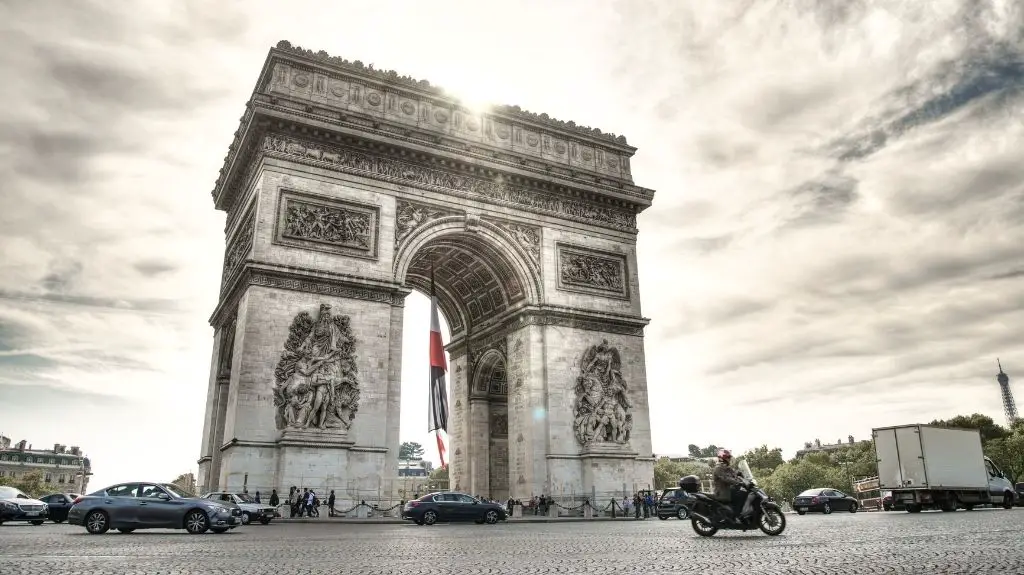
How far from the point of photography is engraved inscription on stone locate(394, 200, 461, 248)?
27.2 m

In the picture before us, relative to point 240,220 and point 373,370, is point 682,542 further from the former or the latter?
point 240,220

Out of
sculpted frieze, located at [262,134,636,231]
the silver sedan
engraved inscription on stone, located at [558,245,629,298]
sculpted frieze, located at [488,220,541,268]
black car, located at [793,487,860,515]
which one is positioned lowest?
black car, located at [793,487,860,515]

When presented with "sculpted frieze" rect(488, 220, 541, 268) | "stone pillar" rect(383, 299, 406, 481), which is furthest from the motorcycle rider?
"sculpted frieze" rect(488, 220, 541, 268)

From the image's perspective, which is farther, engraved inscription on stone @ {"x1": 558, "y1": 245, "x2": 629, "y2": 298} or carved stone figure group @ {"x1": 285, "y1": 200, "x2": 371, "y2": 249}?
engraved inscription on stone @ {"x1": 558, "y1": 245, "x2": 629, "y2": 298}

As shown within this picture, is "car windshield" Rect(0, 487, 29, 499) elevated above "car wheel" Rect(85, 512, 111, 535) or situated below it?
above

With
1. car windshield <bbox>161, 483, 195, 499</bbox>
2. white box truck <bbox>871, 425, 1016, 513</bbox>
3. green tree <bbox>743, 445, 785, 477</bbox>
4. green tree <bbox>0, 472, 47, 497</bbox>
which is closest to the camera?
car windshield <bbox>161, 483, 195, 499</bbox>

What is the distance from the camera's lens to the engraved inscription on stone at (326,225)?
82.6ft

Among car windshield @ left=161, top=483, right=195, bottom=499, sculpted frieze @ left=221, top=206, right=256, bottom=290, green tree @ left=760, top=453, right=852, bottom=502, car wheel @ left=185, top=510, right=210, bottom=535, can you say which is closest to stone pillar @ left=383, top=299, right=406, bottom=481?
sculpted frieze @ left=221, top=206, right=256, bottom=290

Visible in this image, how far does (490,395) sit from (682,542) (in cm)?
2378

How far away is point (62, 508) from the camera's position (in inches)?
901

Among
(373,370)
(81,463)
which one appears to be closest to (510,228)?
(373,370)

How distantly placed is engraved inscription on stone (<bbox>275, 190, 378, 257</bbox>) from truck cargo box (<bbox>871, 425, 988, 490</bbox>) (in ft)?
63.7

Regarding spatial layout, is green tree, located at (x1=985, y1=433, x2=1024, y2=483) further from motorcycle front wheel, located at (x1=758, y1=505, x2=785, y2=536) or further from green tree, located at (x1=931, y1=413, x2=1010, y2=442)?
motorcycle front wheel, located at (x1=758, y1=505, x2=785, y2=536)

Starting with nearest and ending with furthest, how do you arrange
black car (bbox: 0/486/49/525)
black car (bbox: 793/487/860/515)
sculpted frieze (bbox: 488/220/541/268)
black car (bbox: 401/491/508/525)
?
black car (bbox: 0/486/49/525) < black car (bbox: 401/491/508/525) < black car (bbox: 793/487/860/515) < sculpted frieze (bbox: 488/220/541/268)
